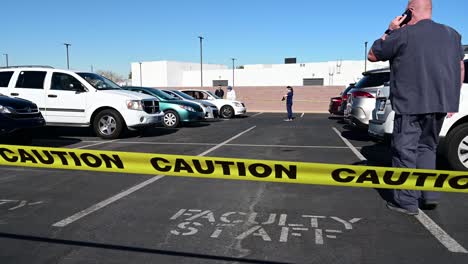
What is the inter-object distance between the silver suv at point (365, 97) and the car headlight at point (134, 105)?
17.2ft

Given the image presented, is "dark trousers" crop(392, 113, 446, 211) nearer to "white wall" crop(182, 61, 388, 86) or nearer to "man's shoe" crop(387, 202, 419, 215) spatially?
"man's shoe" crop(387, 202, 419, 215)

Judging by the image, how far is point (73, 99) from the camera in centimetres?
966

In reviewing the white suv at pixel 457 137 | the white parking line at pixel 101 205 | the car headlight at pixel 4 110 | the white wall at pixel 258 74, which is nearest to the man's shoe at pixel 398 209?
the white suv at pixel 457 137

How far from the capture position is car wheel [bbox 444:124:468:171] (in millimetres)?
5516

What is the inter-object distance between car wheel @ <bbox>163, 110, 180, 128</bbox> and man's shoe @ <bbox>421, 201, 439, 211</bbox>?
984cm

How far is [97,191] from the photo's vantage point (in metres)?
4.78

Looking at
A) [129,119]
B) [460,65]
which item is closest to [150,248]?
[460,65]

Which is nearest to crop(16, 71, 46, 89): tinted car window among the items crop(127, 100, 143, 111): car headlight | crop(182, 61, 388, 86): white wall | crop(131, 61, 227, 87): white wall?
crop(127, 100, 143, 111): car headlight

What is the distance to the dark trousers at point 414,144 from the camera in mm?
3818

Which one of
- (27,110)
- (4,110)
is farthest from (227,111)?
(4,110)

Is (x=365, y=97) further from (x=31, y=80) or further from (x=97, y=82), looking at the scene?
(x=31, y=80)

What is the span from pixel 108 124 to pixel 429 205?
26.0 feet

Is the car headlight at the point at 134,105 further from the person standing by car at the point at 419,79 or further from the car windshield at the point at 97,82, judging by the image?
the person standing by car at the point at 419,79

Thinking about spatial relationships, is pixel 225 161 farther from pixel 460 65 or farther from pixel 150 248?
pixel 460 65
